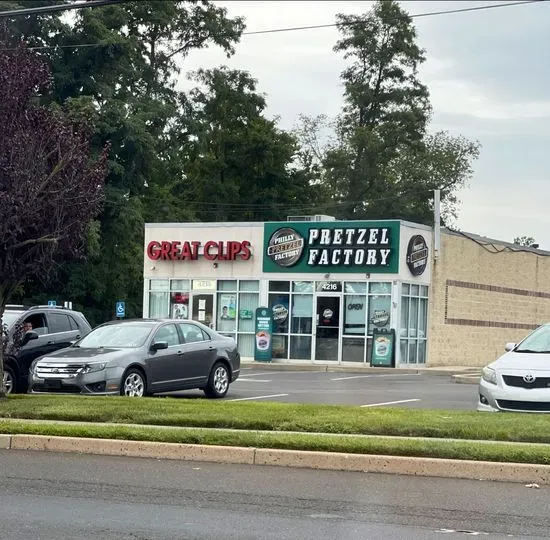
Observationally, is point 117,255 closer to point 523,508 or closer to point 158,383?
point 158,383

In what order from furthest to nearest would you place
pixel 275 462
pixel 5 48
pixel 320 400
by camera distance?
pixel 320 400 → pixel 5 48 → pixel 275 462

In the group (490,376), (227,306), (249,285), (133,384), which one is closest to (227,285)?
(227,306)

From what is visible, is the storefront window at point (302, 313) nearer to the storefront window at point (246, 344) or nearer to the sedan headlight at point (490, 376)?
the storefront window at point (246, 344)

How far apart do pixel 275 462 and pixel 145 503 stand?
2.64m

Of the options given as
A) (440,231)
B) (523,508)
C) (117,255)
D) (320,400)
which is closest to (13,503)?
(523,508)

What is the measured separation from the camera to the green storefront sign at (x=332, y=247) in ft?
112

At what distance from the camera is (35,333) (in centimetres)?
1977

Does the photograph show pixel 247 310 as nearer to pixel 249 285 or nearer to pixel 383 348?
pixel 249 285

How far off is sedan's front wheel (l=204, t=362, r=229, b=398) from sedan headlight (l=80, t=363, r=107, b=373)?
9.12ft

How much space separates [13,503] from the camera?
905 centimetres

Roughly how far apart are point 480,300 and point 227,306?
30.5 ft

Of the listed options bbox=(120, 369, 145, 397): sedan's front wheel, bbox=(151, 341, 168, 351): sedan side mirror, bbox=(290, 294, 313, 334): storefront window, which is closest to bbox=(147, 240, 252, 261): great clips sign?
bbox=(290, 294, 313, 334): storefront window

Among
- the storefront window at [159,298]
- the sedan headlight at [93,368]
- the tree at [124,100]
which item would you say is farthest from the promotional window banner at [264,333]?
the sedan headlight at [93,368]

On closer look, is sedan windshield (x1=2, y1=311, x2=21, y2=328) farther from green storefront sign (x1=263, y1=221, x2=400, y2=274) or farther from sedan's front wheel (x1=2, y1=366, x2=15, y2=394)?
green storefront sign (x1=263, y1=221, x2=400, y2=274)
